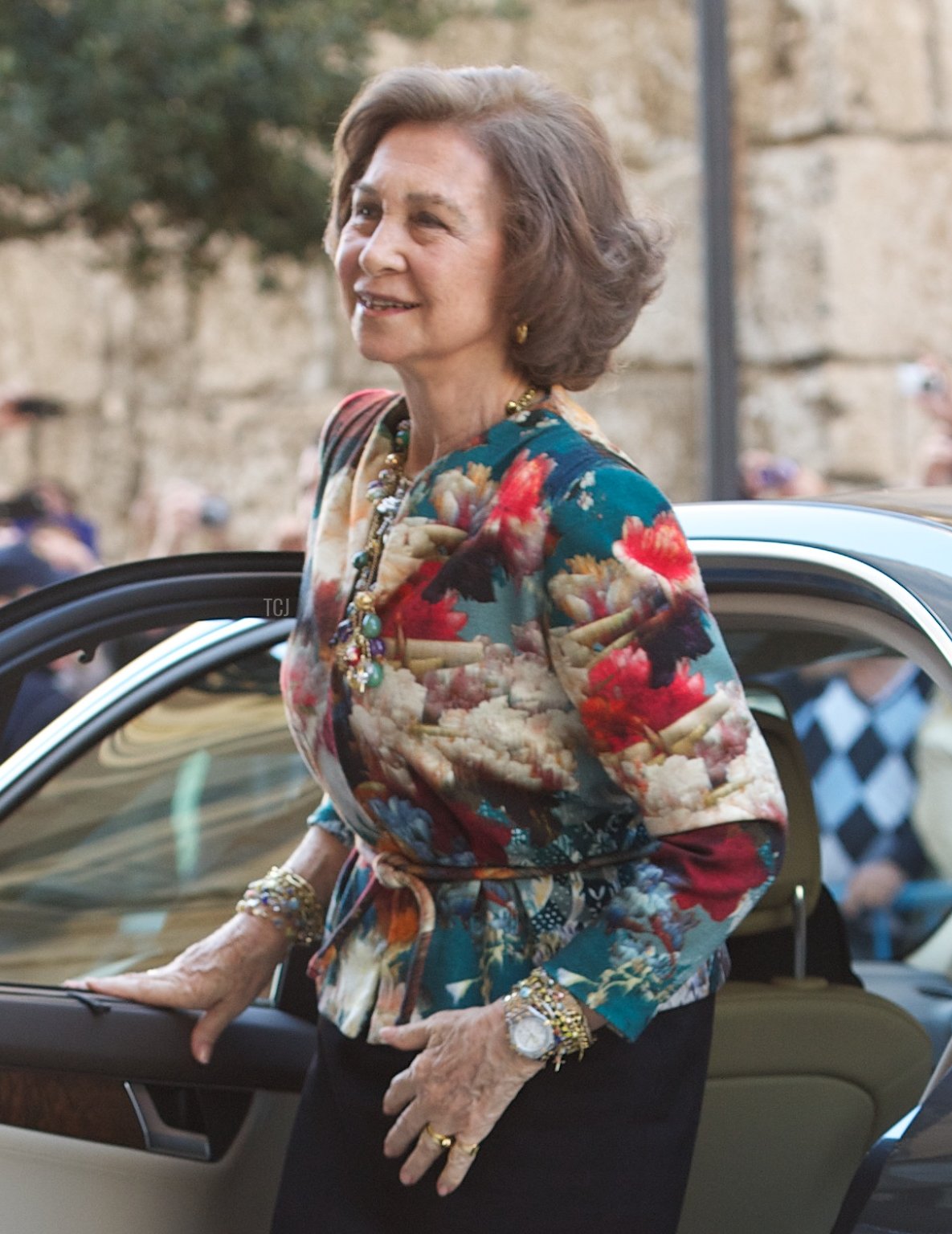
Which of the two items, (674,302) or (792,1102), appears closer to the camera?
(792,1102)

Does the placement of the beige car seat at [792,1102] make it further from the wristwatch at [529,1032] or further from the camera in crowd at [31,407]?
the camera in crowd at [31,407]

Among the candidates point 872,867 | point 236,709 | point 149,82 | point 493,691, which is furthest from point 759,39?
point 493,691

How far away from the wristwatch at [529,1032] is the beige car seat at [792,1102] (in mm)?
749

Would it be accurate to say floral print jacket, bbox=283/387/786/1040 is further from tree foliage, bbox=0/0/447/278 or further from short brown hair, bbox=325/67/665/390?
tree foliage, bbox=0/0/447/278

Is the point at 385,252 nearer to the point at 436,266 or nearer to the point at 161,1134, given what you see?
the point at 436,266

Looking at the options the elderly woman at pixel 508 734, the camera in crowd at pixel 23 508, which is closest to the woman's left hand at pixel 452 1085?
the elderly woman at pixel 508 734

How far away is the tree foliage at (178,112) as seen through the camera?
6336 millimetres

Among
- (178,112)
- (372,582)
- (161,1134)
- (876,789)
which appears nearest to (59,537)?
(178,112)

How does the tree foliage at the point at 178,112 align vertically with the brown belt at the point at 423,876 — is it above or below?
above

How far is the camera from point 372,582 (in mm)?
1598

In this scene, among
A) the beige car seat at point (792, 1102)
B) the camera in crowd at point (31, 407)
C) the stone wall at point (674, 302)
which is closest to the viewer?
the beige car seat at point (792, 1102)

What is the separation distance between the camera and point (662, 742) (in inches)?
55.8

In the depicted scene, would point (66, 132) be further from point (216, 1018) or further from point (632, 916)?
point (632, 916)

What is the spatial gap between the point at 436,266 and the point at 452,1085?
71cm
